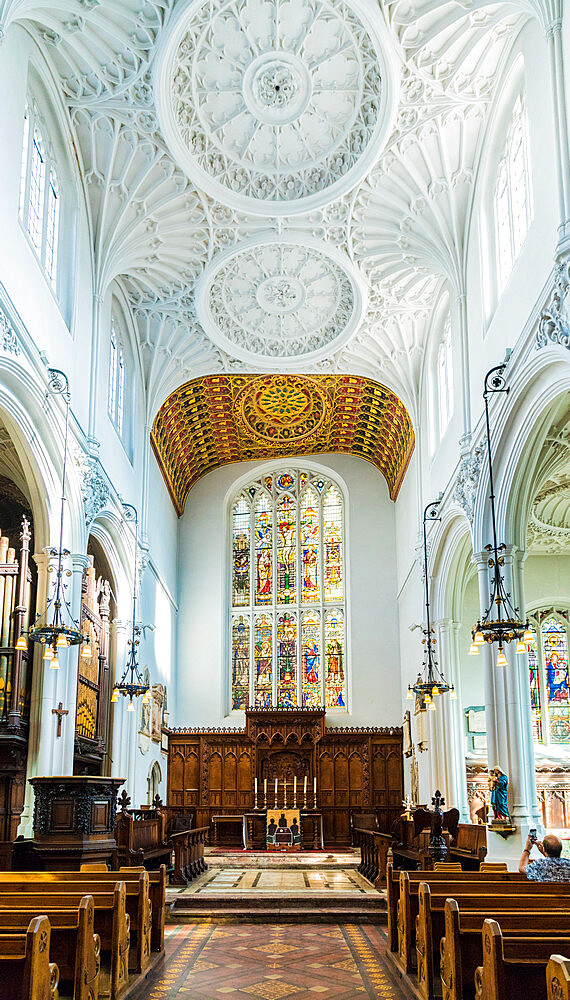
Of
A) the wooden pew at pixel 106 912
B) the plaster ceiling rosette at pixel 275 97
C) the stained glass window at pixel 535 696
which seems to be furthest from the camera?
the stained glass window at pixel 535 696

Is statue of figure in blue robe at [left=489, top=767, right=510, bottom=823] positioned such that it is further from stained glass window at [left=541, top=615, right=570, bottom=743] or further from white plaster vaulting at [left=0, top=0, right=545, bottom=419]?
stained glass window at [left=541, top=615, right=570, bottom=743]

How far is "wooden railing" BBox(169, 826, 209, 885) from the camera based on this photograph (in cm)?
1506

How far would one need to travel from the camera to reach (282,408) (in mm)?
26109

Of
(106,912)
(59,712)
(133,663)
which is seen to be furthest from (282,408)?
(106,912)

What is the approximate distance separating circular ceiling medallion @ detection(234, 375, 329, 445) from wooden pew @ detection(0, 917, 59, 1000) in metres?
19.9

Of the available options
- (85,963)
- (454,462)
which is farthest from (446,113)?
(85,963)

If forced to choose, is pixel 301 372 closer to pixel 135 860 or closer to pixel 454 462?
pixel 454 462

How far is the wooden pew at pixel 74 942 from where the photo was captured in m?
5.86

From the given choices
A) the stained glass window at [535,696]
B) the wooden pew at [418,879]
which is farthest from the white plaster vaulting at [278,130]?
the wooden pew at [418,879]

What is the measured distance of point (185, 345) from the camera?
71.9ft

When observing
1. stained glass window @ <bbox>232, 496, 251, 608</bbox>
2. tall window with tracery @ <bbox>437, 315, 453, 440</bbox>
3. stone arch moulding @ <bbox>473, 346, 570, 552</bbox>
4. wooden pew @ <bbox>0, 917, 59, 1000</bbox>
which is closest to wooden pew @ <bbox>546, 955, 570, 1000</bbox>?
wooden pew @ <bbox>0, 917, 59, 1000</bbox>

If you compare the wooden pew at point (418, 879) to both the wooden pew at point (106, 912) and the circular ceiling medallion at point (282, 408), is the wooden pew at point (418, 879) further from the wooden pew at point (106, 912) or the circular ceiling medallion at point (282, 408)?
the circular ceiling medallion at point (282, 408)

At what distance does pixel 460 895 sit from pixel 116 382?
47.6 ft

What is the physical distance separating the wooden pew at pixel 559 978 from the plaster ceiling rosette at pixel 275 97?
1323cm
